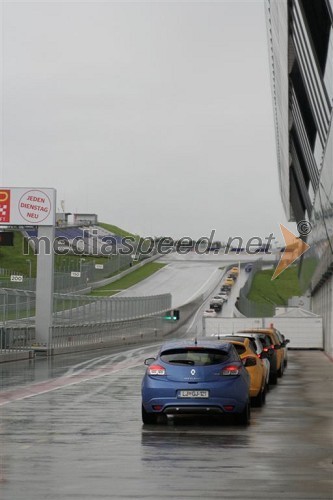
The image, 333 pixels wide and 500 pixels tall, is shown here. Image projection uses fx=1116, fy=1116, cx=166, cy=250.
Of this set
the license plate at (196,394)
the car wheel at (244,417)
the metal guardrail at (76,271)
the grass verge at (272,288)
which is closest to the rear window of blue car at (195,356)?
the license plate at (196,394)

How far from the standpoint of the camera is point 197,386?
53.7 feet

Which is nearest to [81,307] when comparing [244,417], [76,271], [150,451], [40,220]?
[40,220]

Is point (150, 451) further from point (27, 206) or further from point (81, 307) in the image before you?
point (81, 307)

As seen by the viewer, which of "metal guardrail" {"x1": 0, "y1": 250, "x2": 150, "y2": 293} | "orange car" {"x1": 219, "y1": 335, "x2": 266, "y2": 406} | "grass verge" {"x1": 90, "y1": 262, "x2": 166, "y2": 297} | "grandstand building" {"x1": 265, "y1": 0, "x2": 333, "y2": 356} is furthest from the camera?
"grass verge" {"x1": 90, "y1": 262, "x2": 166, "y2": 297}

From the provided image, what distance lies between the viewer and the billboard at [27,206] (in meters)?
49.0

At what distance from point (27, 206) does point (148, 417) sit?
109 feet

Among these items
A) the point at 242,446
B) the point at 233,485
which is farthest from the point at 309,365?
the point at 233,485

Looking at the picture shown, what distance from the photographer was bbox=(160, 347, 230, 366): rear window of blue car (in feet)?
55.1

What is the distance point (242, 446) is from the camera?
1359 cm

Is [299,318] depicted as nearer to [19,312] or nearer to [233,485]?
[19,312]

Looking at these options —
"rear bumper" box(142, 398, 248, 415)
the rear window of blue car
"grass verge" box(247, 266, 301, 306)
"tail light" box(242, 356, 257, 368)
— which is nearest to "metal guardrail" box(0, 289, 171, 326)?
"tail light" box(242, 356, 257, 368)

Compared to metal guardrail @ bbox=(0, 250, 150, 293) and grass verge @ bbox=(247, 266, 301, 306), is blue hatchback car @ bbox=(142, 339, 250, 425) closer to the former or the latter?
metal guardrail @ bbox=(0, 250, 150, 293)

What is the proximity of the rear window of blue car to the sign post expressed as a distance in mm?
32044

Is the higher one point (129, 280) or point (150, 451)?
point (129, 280)
